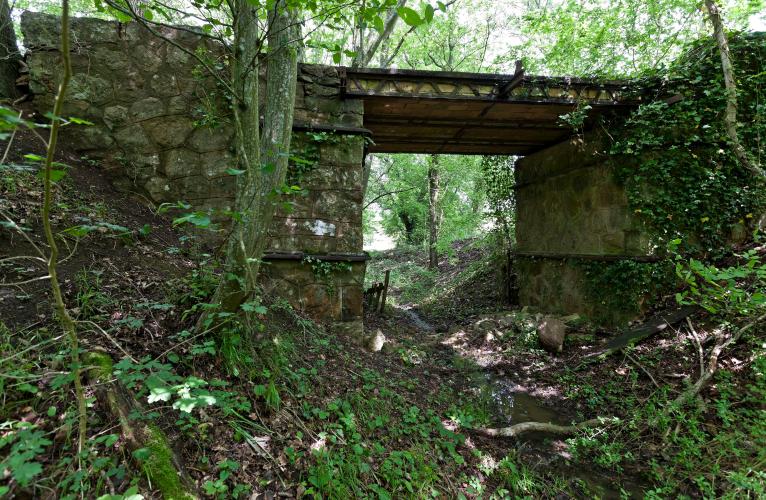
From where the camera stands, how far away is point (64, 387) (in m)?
1.82

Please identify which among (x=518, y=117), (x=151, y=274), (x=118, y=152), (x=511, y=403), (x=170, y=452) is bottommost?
(x=511, y=403)

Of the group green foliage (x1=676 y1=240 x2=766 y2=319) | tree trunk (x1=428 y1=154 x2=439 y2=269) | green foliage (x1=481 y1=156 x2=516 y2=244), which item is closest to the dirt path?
green foliage (x1=676 y1=240 x2=766 y2=319)

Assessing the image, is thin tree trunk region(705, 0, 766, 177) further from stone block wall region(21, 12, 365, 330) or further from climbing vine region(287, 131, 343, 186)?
A: climbing vine region(287, 131, 343, 186)

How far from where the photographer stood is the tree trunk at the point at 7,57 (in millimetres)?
3842

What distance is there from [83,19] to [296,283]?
153 inches

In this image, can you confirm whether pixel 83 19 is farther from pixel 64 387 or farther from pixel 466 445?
pixel 466 445

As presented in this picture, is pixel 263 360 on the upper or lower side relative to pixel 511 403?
upper

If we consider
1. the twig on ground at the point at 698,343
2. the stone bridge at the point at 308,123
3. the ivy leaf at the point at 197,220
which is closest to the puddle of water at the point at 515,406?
the twig on ground at the point at 698,343

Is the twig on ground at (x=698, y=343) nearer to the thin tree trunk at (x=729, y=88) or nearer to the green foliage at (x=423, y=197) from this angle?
the thin tree trunk at (x=729, y=88)

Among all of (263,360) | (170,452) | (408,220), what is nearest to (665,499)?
(263,360)

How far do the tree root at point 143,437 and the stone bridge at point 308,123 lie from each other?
7.28ft

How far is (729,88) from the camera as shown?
4781mm

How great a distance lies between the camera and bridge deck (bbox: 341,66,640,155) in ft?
16.2

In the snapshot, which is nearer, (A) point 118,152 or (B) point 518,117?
(A) point 118,152
